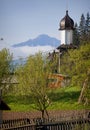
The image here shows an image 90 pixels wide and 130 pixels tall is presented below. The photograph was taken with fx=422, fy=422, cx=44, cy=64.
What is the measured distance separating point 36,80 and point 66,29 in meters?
37.8

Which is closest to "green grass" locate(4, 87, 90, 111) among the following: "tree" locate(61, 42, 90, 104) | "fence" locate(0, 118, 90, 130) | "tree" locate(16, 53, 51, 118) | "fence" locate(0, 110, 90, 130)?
"tree" locate(61, 42, 90, 104)

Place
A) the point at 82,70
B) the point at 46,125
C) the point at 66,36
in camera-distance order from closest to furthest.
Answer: the point at 46,125 < the point at 82,70 < the point at 66,36

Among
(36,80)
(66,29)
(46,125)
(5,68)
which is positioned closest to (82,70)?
(5,68)

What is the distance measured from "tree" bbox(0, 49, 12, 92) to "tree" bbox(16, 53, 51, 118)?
96.5 inches

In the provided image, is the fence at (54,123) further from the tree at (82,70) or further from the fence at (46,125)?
the tree at (82,70)

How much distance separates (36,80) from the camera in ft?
103

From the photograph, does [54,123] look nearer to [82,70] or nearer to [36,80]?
[36,80]

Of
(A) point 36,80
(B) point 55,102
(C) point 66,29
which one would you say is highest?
(C) point 66,29

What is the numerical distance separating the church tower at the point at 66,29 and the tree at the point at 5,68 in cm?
3064

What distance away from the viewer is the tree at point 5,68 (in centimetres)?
3553

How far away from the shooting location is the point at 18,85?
108ft

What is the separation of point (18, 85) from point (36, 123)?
10.3 m

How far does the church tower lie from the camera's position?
6694 centimetres

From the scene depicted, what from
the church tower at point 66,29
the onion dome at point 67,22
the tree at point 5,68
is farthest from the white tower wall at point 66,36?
the tree at point 5,68
